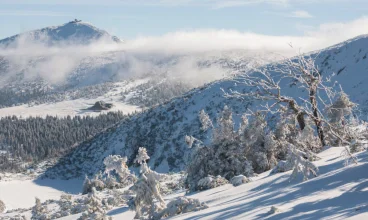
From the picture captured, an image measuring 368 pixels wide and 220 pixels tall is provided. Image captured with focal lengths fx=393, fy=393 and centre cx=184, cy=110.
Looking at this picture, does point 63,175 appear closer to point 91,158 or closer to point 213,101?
point 91,158

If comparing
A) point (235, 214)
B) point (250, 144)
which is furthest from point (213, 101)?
point (235, 214)

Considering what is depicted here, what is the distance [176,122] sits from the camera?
97.4 metres

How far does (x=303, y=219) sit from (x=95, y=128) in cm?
19044

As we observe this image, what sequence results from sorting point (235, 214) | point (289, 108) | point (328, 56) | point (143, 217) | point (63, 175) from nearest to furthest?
point (235, 214) < point (143, 217) < point (289, 108) < point (328, 56) < point (63, 175)

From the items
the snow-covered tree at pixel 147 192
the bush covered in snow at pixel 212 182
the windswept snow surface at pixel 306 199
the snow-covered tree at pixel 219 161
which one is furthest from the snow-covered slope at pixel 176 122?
the windswept snow surface at pixel 306 199

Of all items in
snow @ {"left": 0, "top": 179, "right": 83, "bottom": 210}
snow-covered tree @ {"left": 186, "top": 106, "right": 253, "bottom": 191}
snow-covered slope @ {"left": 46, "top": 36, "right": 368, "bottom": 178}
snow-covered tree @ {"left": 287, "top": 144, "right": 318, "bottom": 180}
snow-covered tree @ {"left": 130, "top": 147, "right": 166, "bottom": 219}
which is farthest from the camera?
snow-covered slope @ {"left": 46, "top": 36, "right": 368, "bottom": 178}

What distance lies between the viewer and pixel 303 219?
338 inches

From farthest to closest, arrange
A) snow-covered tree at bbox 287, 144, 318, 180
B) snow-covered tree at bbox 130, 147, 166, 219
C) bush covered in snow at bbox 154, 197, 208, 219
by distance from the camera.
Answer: snow-covered tree at bbox 130, 147, 166, 219
bush covered in snow at bbox 154, 197, 208, 219
snow-covered tree at bbox 287, 144, 318, 180

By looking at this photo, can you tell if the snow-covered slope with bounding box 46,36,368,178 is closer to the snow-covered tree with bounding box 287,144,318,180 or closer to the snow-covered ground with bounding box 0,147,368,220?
the snow-covered ground with bounding box 0,147,368,220

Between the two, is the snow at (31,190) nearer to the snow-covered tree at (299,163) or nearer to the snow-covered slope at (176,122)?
the snow-covered slope at (176,122)

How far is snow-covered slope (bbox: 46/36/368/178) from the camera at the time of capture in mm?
84312

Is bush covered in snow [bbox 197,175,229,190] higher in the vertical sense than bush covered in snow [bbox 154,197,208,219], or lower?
lower

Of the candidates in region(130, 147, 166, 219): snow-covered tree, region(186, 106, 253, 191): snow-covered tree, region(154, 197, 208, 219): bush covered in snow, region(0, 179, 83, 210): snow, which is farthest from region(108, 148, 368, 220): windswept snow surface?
region(0, 179, 83, 210): snow

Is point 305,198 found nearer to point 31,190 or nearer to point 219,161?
point 219,161
